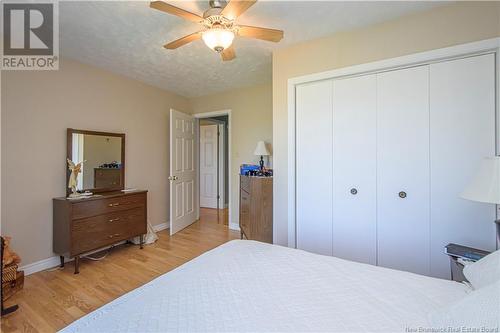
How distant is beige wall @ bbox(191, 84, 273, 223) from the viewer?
12.6 feet

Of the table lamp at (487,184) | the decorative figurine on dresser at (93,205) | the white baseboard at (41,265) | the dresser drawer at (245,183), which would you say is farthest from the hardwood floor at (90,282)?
the table lamp at (487,184)

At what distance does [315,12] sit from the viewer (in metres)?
1.98

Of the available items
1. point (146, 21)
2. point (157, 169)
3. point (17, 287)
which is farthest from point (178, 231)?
point (146, 21)

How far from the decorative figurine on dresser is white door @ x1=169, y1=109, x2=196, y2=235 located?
62 cm

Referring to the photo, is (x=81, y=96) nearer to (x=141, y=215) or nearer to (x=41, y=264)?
(x=141, y=215)

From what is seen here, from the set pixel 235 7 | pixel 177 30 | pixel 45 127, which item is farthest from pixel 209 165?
pixel 235 7

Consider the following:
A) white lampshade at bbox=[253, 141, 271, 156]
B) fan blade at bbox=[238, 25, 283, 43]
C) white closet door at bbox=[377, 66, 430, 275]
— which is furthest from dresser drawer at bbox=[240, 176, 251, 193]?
fan blade at bbox=[238, 25, 283, 43]

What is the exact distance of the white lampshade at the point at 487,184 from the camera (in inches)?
51.2

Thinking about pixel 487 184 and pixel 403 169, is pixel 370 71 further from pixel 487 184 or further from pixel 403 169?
pixel 487 184

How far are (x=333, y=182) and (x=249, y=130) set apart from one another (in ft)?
6.36

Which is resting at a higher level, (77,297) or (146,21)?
(146,21)
